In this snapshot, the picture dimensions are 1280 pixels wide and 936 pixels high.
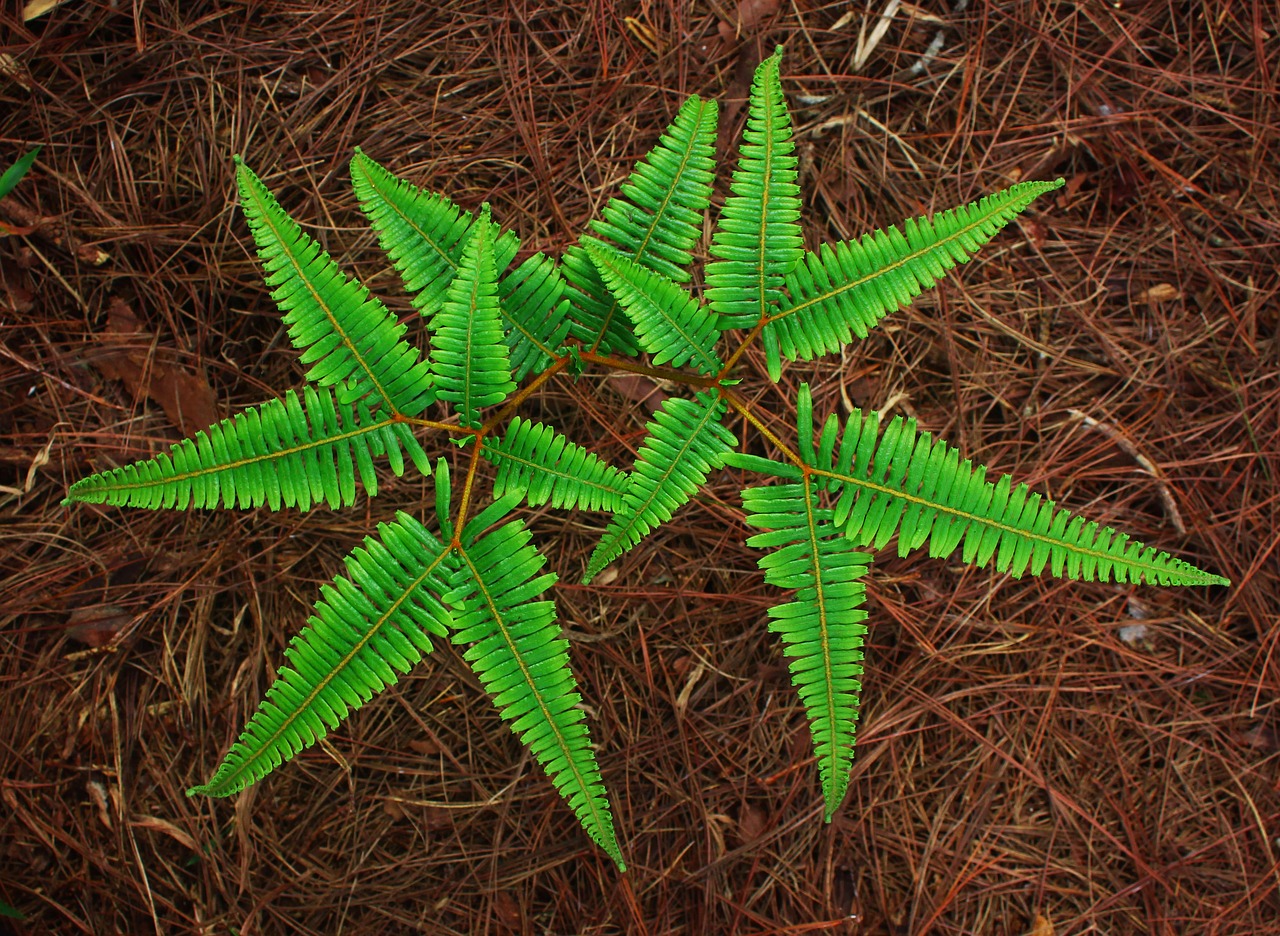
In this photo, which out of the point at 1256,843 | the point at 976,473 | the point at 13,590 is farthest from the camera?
the point at 1256,843

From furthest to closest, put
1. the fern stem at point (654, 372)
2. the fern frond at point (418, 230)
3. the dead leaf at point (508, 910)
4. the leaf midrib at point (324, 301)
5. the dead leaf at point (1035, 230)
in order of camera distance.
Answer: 1. the dead leaf at point (1035, 230)
2. the dead leaf at point (508, 910)
3. the fern stem at point (654, 372)
4. the fern frond at point (418, 230)
5. the leaf midrib at point (324, 301)

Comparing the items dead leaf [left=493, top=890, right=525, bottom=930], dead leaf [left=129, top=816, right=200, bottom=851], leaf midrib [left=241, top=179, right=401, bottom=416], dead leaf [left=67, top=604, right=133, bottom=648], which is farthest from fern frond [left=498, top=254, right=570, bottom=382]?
dead leaf [left=129, top=816, right=200, bottom=851]

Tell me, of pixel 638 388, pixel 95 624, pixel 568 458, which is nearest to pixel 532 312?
pixel 568 458

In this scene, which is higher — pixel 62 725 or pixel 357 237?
pixel 357 237

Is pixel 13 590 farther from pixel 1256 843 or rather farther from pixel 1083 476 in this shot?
pixel 1256 843

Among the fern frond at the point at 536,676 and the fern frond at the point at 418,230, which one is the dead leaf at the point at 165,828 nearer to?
the fern frond at the point at 536,676

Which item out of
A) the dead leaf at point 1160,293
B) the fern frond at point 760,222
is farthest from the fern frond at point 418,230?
the dead leaf at point 1160,293

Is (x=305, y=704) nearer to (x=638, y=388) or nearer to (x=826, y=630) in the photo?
(x=826, y=630)

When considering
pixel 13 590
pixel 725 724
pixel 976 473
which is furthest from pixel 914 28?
pixel 13 590
